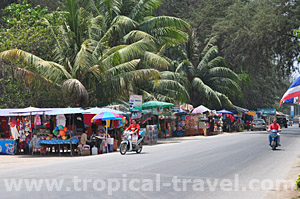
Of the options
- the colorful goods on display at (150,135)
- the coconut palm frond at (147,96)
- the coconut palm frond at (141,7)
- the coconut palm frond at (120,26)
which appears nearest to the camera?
the colorful goods on display at (150,135)

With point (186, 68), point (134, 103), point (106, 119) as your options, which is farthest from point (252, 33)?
point (106, 119)

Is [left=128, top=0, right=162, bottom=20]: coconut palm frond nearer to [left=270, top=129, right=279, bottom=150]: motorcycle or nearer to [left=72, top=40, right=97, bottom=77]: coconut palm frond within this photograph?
[left=72, top=40, right=97, bottom=77]: coconut palm frond

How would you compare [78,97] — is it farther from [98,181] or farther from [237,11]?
[237,11]

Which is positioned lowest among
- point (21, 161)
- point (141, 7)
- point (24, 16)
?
point (21, 161)

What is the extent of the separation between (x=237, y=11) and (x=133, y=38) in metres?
23.3

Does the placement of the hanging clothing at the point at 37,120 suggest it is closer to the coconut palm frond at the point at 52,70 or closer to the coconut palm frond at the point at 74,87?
the coconut palm frond at the point at 74,87

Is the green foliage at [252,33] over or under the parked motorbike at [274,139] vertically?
over

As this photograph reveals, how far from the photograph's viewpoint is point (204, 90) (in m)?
48.3

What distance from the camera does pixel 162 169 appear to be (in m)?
14.0

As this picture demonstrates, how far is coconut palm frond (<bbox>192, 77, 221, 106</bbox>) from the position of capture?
157ft

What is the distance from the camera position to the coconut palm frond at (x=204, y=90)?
47.9 meters

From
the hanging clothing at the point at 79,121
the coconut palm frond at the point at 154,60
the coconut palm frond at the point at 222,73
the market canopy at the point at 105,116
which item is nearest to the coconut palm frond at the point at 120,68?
the coconut palm frond at the point at 154,60

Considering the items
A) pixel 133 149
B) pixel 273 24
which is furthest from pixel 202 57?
pixel 133 149

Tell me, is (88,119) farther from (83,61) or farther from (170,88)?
(170,88)
